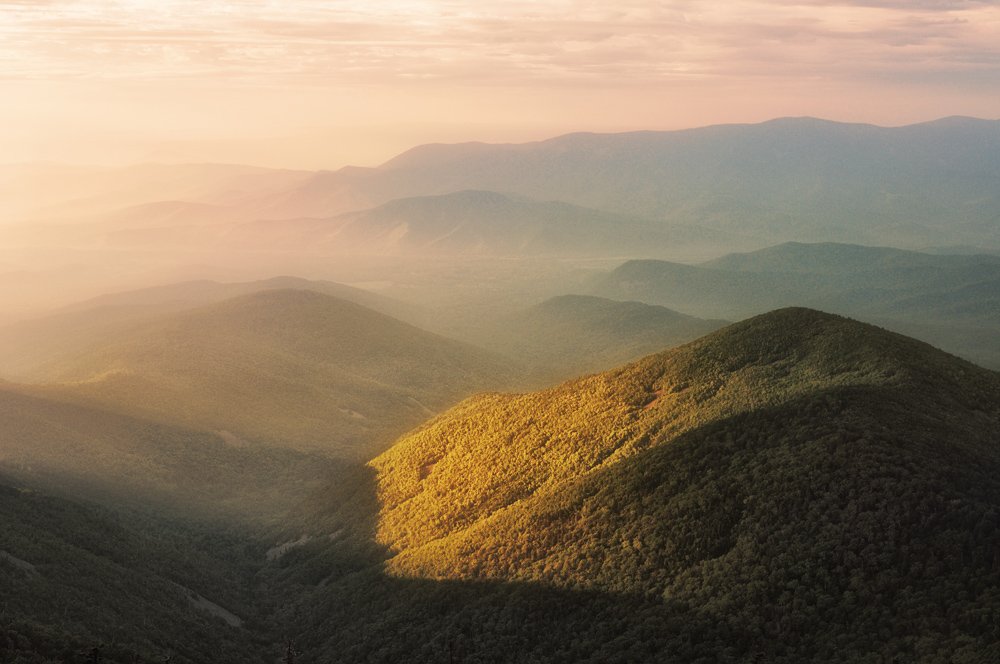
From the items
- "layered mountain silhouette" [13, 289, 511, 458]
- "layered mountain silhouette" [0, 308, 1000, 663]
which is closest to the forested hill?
"layered mountain silhouette" [0, 308, 1000, 663]

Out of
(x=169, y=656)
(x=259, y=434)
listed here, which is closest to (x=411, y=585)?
(x=169, y=656)

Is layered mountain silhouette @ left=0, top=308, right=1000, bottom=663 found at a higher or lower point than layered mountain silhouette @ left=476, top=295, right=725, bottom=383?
higher

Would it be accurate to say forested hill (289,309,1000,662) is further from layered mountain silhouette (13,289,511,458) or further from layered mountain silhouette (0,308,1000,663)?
layered mountain silhouette (13,289,511,458)

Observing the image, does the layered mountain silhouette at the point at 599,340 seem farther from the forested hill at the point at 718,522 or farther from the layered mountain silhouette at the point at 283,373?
the forested hill at the point at 718,522

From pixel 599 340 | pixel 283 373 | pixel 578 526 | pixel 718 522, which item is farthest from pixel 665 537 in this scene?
pixel 599 340

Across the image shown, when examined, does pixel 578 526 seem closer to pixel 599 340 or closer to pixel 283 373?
pixel 283 373

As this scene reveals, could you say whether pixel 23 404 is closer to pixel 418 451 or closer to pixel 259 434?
pixel 259 434

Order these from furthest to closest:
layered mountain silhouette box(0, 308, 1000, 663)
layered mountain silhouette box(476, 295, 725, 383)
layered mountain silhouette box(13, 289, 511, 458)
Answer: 1. layered mountain silhouette box(476, 295, 725, 383)
2. layered mountain silhouette box(13, 289, 511, 458)
3. layered mountain silhouette box(0, 308, 1000, 663)

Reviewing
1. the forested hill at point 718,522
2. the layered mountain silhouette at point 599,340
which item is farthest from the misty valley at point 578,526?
the layered mountain silhouette at point 599,340

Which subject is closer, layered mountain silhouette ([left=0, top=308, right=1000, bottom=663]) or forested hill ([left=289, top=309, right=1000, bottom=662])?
Answer: forested hill ([left=289, top=309, right=1000, bottom=662])

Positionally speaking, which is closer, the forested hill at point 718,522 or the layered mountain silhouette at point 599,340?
the forested hill at point 718,522
